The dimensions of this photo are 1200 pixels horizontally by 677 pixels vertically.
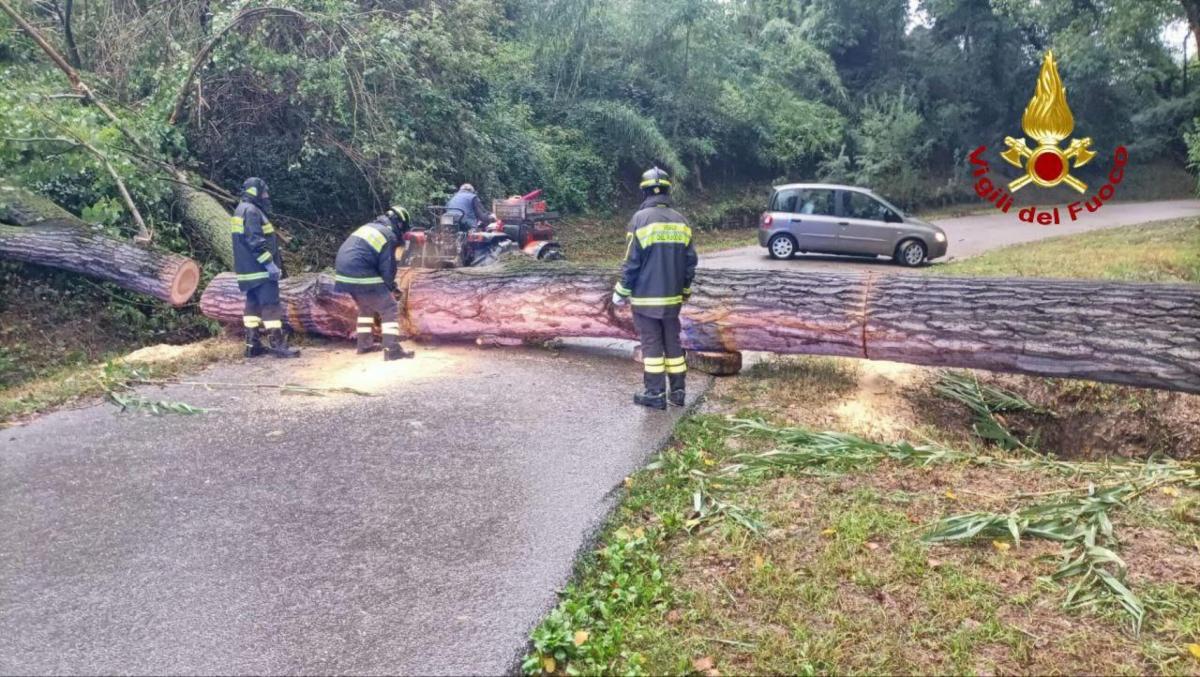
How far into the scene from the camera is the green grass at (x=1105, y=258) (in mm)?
11336

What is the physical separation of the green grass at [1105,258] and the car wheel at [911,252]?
1.00 meters

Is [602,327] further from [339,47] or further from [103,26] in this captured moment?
[103,26]

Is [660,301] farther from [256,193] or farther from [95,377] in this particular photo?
[95,377]

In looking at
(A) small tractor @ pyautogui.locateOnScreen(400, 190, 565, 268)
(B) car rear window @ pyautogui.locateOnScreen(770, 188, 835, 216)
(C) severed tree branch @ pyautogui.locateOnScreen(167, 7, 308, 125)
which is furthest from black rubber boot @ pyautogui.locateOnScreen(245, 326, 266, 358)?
(B) car rear window @ pyautogui.locateOnScreen(770, 188, 835, 216)

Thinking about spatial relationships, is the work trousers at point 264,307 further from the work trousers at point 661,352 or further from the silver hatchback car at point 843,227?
the silver hatchback car at point 843,227

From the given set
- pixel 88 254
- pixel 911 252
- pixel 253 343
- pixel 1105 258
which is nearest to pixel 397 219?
pixel 253 343

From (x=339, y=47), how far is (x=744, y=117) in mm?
15017

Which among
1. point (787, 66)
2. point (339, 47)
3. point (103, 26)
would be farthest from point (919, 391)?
point (787, 66)

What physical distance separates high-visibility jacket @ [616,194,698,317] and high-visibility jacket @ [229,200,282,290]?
4.02 m

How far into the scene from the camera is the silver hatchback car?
53.2 ft

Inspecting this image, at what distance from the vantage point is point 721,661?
3230mm

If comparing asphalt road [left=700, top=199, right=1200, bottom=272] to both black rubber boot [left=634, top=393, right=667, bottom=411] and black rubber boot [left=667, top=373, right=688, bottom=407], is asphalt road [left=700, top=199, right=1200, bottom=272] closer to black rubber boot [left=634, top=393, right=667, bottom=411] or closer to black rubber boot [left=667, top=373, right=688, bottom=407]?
black rubber boot [left=667, top=373, right=688, bottom=407]

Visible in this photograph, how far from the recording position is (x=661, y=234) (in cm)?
642

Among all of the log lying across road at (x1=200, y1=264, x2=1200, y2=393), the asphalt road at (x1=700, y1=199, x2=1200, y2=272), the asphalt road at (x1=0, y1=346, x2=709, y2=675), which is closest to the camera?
the asphalt road at (x1=0, y1=346, x2=709, y2=675)
